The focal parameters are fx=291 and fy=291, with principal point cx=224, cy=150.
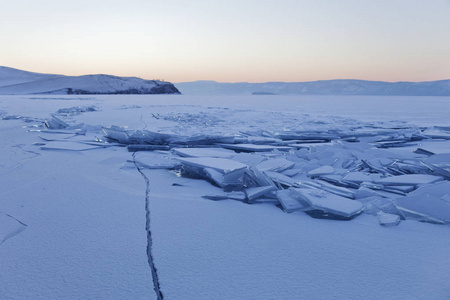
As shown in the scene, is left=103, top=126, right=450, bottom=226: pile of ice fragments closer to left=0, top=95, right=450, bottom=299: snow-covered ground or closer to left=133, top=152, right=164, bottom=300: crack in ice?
left=0, top=95, right=450, bottom=299: snow-covered ground

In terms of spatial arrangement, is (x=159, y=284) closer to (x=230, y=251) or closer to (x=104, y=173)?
(x=230, y=251)

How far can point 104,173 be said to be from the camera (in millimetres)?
2662

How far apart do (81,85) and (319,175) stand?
5848 cm

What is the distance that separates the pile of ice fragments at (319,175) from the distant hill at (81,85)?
1965 inches

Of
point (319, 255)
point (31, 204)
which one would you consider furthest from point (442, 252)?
point (31, 204)

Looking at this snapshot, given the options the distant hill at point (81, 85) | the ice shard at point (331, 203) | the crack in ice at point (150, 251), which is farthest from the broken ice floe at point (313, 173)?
the distant hill at point (81, 85)

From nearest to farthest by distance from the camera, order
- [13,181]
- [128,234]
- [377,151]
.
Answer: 1. [128,234]
2. [13,181]
3. [377,151]

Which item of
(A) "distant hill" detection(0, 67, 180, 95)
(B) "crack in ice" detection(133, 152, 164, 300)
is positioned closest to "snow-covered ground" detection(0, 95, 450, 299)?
(B) "crack in ice" detection(133, 152, 164, 300)

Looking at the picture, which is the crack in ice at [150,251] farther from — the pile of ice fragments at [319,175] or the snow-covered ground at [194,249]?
the pile of ice fragments at [319,175]

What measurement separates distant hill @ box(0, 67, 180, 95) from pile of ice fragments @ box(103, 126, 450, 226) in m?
49.9

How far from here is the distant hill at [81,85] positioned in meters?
47.9

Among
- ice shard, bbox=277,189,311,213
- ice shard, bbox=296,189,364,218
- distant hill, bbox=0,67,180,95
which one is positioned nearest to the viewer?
ice shard, bbox=296,189,364,218

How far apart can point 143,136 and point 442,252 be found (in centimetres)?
369

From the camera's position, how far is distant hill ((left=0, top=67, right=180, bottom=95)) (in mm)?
47906
